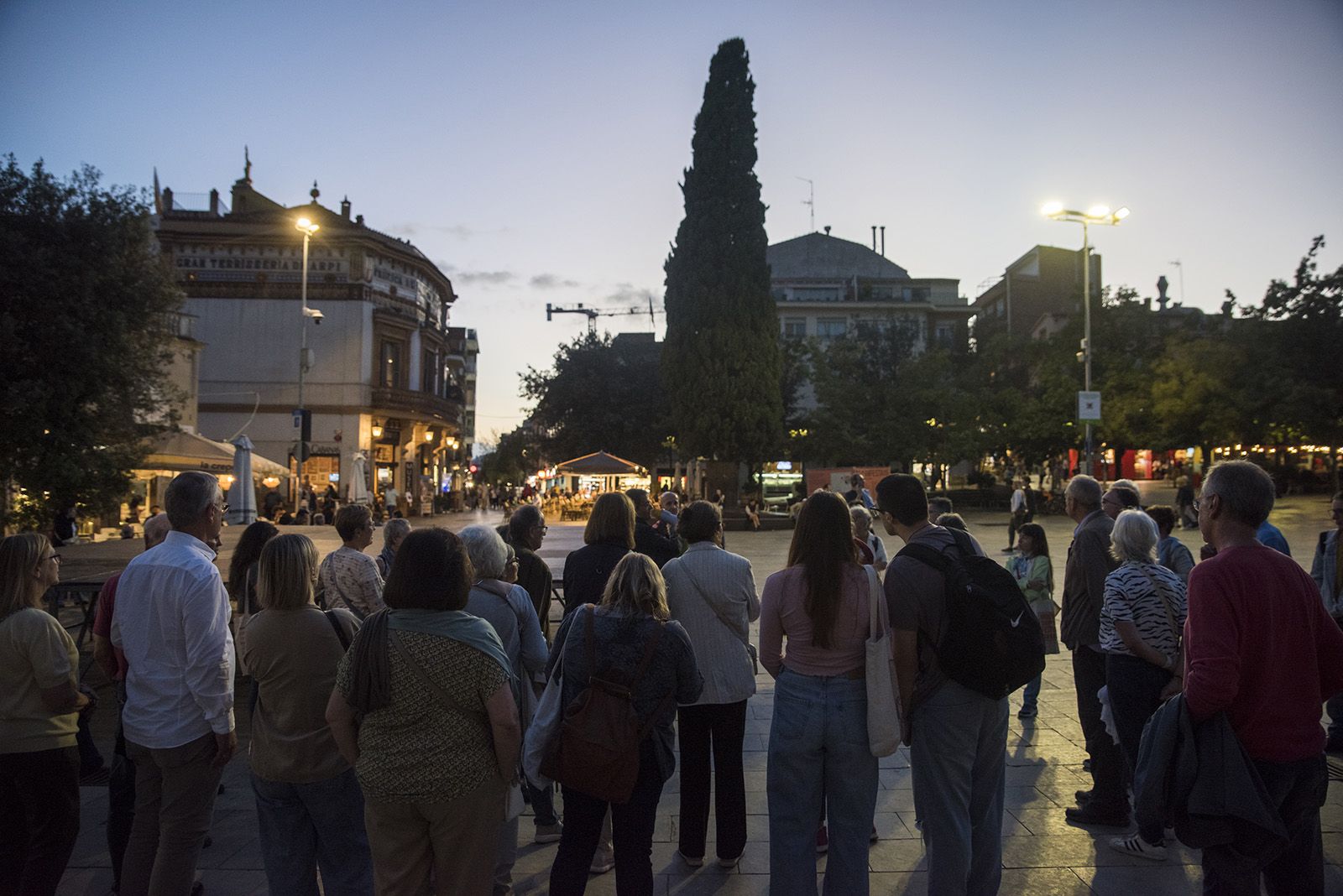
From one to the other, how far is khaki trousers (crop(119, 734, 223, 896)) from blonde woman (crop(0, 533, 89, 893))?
0.27 meters

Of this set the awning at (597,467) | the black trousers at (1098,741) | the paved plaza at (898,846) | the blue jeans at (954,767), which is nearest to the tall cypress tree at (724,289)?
the awning at (597,467)

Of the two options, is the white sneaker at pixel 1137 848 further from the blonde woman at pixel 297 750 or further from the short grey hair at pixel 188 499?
the short grey hair at pixel 188 499

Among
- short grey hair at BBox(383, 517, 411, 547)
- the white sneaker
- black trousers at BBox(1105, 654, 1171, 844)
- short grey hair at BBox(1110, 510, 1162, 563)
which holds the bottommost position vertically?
the white sneaker

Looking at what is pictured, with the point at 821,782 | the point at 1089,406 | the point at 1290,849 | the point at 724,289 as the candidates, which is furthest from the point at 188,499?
the point at 724,289

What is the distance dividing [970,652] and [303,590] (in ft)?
8.61

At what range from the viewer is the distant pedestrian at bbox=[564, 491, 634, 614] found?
16.1ft

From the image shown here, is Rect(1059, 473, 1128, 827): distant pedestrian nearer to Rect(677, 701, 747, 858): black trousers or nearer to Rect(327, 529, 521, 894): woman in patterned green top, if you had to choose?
Rect(677, 701, 747, 858): black trousers

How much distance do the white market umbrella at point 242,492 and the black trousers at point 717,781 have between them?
1264 cm

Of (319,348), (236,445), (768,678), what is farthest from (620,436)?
(768,678)

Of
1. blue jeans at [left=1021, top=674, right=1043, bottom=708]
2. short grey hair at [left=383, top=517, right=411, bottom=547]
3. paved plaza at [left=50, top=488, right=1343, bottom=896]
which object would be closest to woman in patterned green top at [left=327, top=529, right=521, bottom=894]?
paved plaza at [left=50, top=488, right=1343, bottom=896]

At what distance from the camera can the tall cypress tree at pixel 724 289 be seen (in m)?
31.0

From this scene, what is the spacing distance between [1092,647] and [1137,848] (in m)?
1.10

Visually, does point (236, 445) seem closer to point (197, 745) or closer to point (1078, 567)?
point (197, 745)

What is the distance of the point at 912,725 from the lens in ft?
11.6
